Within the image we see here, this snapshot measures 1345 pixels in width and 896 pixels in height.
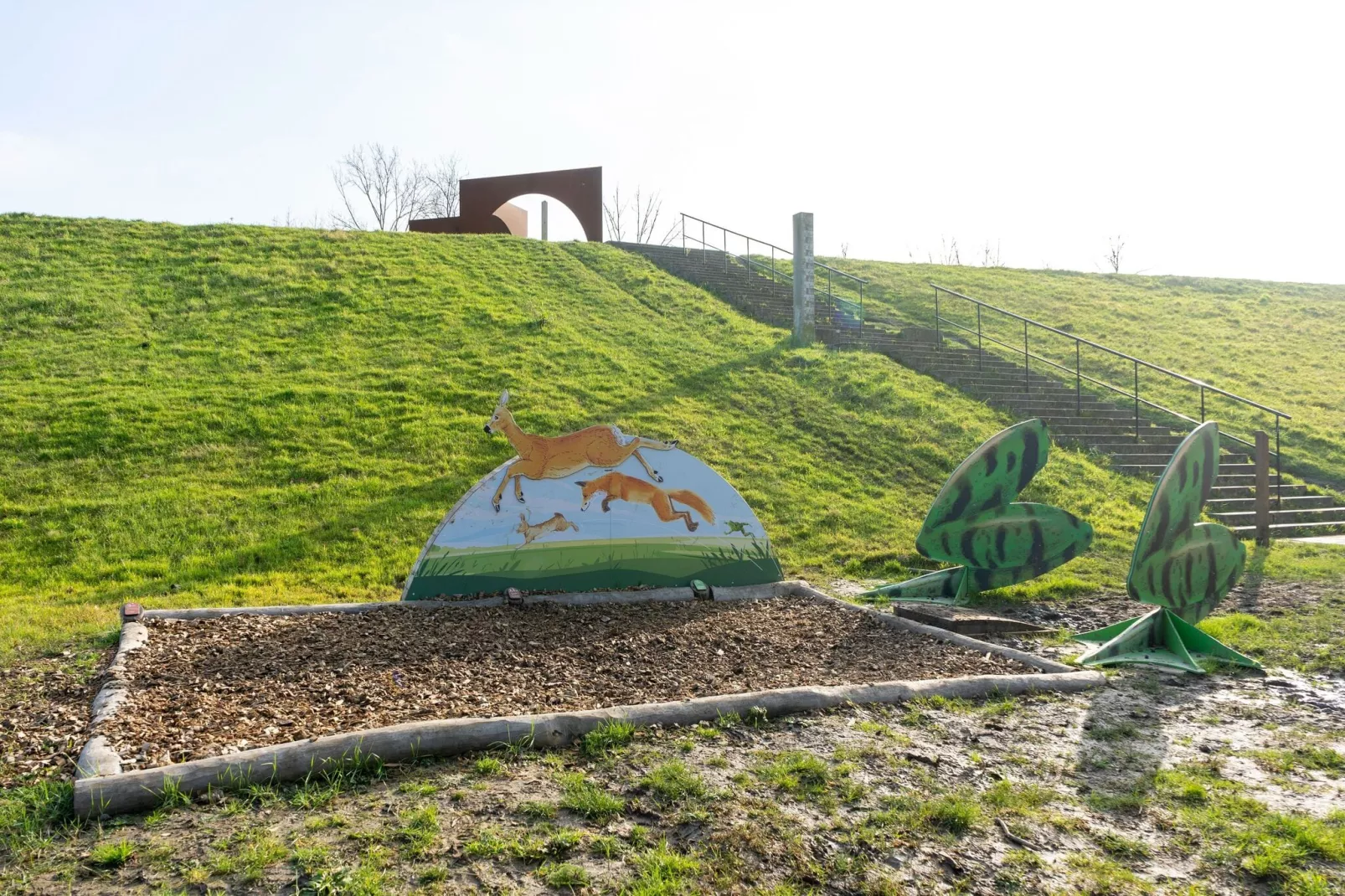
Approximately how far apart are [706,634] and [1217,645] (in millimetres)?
3810

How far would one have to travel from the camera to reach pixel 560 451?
26.4 ft

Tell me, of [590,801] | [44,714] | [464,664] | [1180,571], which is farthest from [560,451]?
[1180,571]

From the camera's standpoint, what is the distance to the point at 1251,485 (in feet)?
48.1

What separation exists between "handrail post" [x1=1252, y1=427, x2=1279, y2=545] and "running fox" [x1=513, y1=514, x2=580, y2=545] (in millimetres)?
10027

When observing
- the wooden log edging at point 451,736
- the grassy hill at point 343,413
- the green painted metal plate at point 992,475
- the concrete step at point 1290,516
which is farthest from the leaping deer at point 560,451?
the concrete step at point 1290,516

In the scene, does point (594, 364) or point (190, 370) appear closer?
point (190, 370)

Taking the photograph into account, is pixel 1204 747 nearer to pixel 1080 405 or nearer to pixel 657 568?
pixel 657 568

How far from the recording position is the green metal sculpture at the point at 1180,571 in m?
6.62

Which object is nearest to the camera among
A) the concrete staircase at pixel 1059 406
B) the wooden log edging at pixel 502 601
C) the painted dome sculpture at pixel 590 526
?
the wooden log edging at pixel 502 601

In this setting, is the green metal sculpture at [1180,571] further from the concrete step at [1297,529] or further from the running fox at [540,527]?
the concrete step at [1297,529]

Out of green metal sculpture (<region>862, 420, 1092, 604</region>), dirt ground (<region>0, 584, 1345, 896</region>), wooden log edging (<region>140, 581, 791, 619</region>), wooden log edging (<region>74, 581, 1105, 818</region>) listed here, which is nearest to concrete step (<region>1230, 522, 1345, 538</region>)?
green metal sculpture (<region>862, 420, 1092, 604</region>)

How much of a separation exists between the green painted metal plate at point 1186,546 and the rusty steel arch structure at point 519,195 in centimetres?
2185

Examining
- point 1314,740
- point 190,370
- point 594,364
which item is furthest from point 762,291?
point 1314,740

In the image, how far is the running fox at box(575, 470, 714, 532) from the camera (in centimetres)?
816
